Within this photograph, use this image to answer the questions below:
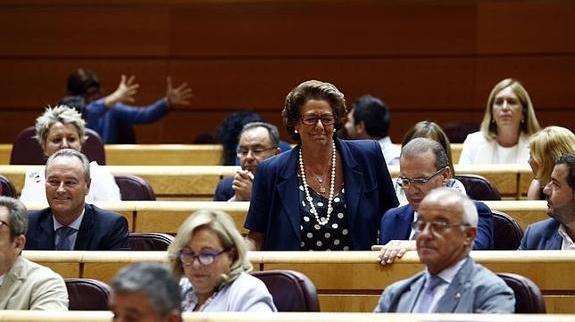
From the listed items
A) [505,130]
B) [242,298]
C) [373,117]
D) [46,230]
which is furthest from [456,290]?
[373,117]

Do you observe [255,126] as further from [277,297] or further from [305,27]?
[305,27]

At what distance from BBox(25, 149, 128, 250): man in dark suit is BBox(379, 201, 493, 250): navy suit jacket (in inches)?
33.8

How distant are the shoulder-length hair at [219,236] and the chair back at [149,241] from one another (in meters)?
0.74

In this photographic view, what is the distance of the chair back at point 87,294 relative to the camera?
11.3 ft

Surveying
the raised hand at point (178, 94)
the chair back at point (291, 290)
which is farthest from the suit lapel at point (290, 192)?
the raised hand at point (178, 94)

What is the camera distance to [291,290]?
3.25m

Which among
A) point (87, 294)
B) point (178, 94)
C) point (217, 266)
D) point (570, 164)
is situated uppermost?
point (178, 94)

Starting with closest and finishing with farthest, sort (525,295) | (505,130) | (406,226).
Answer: (525,295)
(406,226)
(505,130)

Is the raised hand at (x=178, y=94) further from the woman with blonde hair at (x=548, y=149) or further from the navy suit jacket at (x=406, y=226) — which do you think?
the navy suit jacket at (x=406, y=226)

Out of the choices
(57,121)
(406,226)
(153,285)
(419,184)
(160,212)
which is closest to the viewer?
(153,285)

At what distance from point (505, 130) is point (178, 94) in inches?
86.5

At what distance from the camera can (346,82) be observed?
24.0ft

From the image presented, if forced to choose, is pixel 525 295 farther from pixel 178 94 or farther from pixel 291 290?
pixel 178 94

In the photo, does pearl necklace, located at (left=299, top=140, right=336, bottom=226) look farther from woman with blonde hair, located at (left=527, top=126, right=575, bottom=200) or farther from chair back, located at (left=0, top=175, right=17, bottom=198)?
chair back, located at (left=0, top=175, right=17, bottom=198)
